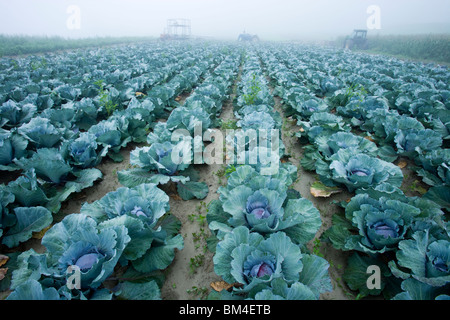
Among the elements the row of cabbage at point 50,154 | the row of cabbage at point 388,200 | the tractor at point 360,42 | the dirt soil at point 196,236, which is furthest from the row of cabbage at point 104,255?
the tractor at point 360,42

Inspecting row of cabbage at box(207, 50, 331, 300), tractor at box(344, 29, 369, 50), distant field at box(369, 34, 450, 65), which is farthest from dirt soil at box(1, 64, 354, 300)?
tractor at box(344, 29, 369, 50)

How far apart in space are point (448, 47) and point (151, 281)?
32.3 m

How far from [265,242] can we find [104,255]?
1.41m

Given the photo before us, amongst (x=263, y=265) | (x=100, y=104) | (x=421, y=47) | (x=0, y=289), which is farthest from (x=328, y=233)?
(x=421, y=47)

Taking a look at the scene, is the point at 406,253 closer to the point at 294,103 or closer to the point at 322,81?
the point at 294,103

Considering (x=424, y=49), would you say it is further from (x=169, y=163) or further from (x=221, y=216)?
(x=221, y=216)

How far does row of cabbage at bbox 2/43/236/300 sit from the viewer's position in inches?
73.7

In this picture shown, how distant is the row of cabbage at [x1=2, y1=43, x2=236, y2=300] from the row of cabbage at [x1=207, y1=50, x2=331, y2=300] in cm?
62

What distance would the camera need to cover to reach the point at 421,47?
25359 millimetres

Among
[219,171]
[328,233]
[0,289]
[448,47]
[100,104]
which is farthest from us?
[448,47]

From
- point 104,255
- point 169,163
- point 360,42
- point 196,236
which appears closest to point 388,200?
point 196,236

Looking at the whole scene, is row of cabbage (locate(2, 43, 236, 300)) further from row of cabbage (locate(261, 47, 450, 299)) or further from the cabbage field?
row of cabbage (locate(261, 47, 450, 299))

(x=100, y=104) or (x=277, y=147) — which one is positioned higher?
(x=100, y=104)
